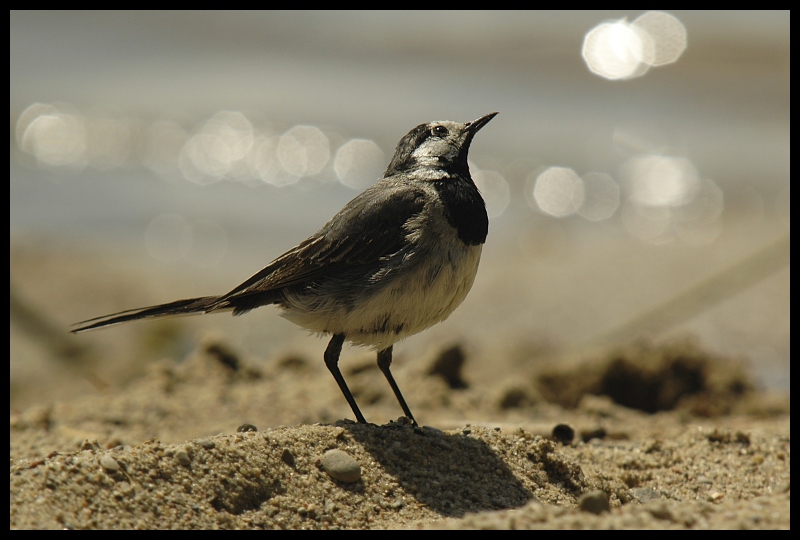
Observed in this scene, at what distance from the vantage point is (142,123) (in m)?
16.8

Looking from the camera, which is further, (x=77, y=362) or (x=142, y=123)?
(x=142, y=123)

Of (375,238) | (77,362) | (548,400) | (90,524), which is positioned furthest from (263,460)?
(77,362)

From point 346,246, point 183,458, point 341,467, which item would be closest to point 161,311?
point 346,246

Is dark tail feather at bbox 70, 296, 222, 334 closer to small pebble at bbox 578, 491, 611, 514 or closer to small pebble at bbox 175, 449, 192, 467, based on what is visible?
small pebble at bbox 175, 449, 192, 467

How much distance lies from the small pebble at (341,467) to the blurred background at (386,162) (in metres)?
3.43

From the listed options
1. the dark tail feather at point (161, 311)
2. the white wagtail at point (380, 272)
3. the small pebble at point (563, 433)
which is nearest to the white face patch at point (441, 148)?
the white wagtail at point (380, 272)

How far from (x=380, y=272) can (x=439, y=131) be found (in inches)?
56.1

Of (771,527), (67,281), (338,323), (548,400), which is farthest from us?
(67,281)

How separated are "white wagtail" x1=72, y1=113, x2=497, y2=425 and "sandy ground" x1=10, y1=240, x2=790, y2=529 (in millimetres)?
584

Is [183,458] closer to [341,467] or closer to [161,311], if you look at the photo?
[341,467]

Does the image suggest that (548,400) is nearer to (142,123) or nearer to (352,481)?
(352,481)

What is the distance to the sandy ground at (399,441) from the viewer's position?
360 centimetres

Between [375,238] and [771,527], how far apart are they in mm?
2648

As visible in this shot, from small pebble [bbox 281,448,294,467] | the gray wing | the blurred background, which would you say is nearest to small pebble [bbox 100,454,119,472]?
small pebble [bbox 281,448,294,467]
